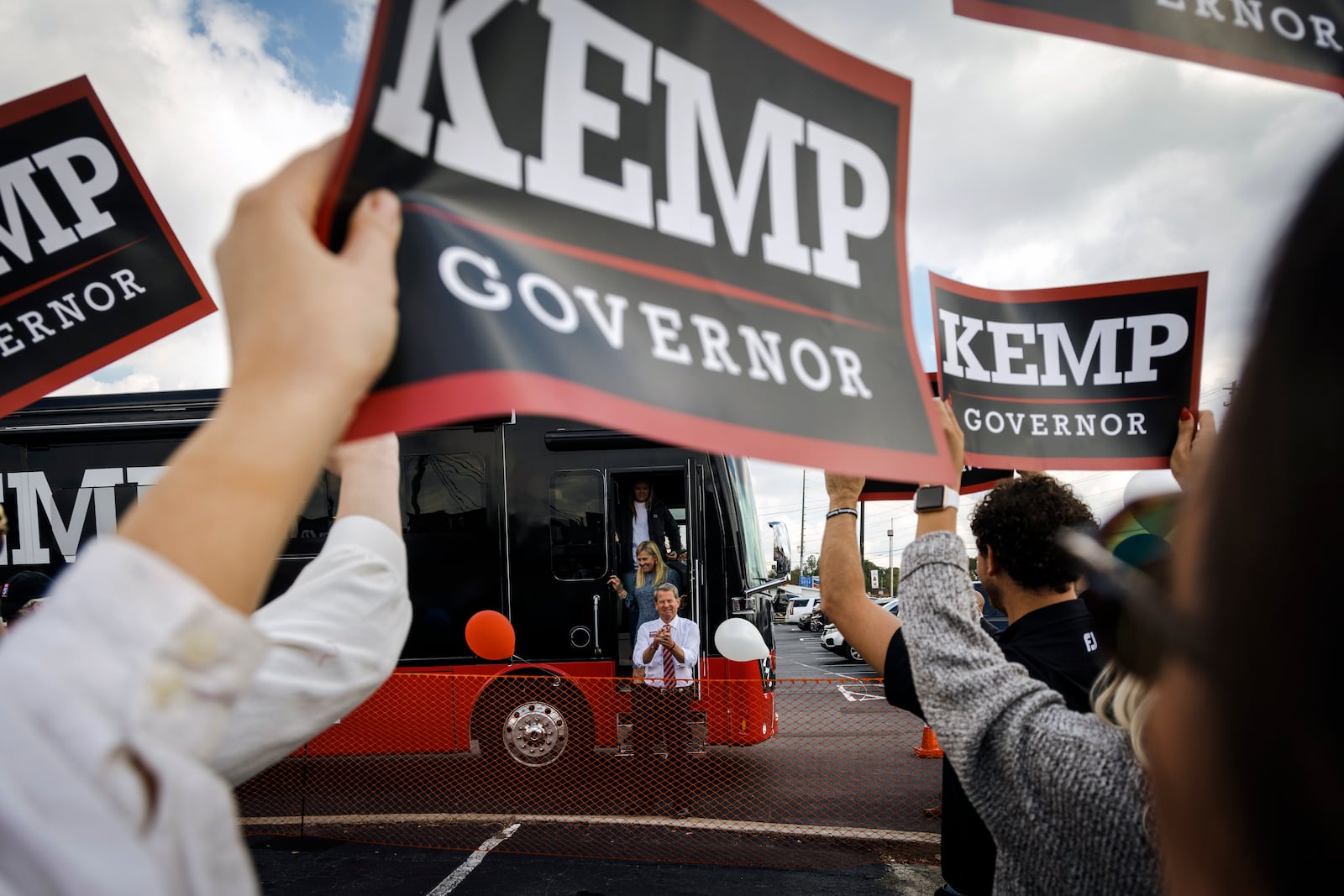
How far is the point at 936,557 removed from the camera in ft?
4.42

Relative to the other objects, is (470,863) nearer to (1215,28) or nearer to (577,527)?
(577,527)

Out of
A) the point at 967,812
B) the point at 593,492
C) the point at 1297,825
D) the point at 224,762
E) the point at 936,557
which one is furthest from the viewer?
the point at 593,492

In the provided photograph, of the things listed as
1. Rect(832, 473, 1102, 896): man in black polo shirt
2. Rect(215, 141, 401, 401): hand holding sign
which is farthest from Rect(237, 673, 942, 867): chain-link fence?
Rect(215, 141, 401, 401): hand holding sign

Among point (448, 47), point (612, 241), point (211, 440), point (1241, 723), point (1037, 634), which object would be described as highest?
point (448, 47)

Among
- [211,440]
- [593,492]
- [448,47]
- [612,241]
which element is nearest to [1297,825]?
[211,440]

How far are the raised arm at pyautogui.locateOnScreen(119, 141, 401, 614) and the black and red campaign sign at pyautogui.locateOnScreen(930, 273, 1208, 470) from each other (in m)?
2.05

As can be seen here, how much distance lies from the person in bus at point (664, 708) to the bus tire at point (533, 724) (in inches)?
20.0

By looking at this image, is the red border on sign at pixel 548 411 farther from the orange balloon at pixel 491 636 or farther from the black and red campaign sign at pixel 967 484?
the orange balloon at pixel 491 636

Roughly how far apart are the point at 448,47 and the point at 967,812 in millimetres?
1956

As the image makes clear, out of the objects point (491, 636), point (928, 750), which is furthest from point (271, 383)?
point (928, 750)

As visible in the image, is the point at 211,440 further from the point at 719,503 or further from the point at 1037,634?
the point at 719,503

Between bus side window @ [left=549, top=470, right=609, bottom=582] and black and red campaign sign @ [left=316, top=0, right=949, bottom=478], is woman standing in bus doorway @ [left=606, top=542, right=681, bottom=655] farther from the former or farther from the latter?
black and red campaign sign @ [left=316, top=0, right=949, bottom=478]

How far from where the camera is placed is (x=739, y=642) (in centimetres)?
549

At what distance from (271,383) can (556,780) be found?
6.12 metres
